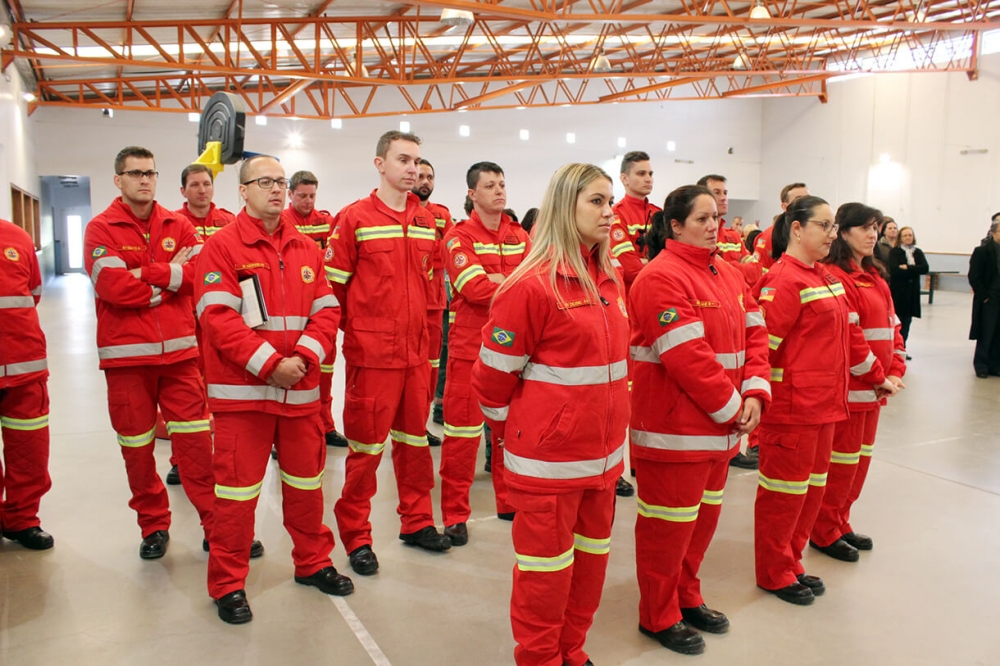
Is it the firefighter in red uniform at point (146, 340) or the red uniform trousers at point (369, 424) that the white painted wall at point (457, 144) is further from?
the red uniform trousers at point (369, 424)

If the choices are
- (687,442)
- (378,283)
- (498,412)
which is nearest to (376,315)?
(378,283)

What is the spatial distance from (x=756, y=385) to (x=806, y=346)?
593 millimetres

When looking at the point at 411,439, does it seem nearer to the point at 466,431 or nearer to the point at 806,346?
the point at 466,431

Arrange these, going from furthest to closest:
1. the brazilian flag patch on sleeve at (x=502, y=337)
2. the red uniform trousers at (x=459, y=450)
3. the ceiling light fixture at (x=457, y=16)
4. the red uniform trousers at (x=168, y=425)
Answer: the ceiling light fixture at (x=457, y=16)
the red uniform trousers at (x=459, y=450)
the red uniform trousers at (x=168, y=425)
the brazilian flag patch on sleeve at (x=502, y=337)

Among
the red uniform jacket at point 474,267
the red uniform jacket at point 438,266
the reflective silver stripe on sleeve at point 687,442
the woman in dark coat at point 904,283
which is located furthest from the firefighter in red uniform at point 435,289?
the woman in dark coat at point 904,283

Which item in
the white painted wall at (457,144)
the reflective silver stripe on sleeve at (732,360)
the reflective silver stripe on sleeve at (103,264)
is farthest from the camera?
the white painted wall at (457,144)

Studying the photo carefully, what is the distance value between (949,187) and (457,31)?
14.1 metres

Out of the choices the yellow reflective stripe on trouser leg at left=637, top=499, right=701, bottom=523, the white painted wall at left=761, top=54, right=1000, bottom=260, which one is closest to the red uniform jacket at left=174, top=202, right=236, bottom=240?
the yellow reflective stripe on trouser leg at left=637, top=499, right=701, bottom=523

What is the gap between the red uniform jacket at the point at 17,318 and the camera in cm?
351

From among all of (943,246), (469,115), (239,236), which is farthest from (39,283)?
(943,246)

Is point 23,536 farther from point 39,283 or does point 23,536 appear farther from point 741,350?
point 741,350

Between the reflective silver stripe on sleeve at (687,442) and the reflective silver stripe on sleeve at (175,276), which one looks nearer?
the reflective silver stripe on sleeve at (687,442)

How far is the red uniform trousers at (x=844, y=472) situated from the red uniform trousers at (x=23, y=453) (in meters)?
3.91

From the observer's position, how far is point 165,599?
3.20m
